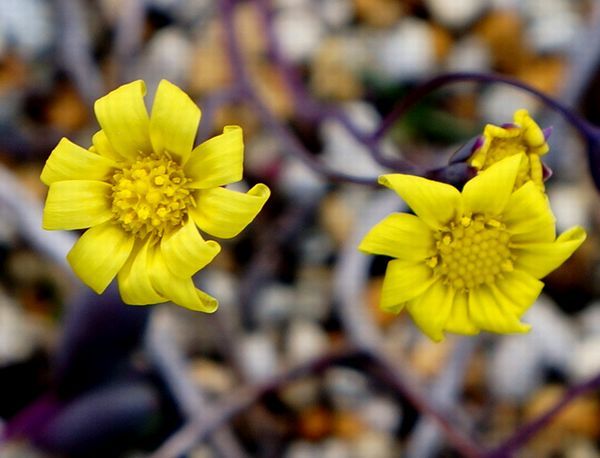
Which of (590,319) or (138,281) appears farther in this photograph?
(590,319)

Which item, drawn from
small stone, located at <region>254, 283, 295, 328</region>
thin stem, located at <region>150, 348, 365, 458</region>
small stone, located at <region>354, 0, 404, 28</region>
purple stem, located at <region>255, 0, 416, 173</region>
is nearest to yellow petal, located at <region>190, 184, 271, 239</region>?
thin stem, located at <region>150, 348, 365, 458</region>

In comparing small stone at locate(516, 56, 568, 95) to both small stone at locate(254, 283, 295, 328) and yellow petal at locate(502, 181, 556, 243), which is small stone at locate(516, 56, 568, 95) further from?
yellow petal at locate(502, 181, 556, 243)

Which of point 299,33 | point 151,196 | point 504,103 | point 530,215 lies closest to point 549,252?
point 530,215

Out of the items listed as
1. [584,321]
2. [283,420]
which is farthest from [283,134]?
[584,321]

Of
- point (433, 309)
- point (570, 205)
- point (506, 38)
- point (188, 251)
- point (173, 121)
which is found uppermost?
point (173, 121)

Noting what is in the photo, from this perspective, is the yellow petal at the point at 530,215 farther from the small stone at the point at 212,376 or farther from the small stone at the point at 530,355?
the small stone at the point at 212,376

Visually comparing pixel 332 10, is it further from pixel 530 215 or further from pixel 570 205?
pixel 530 215
